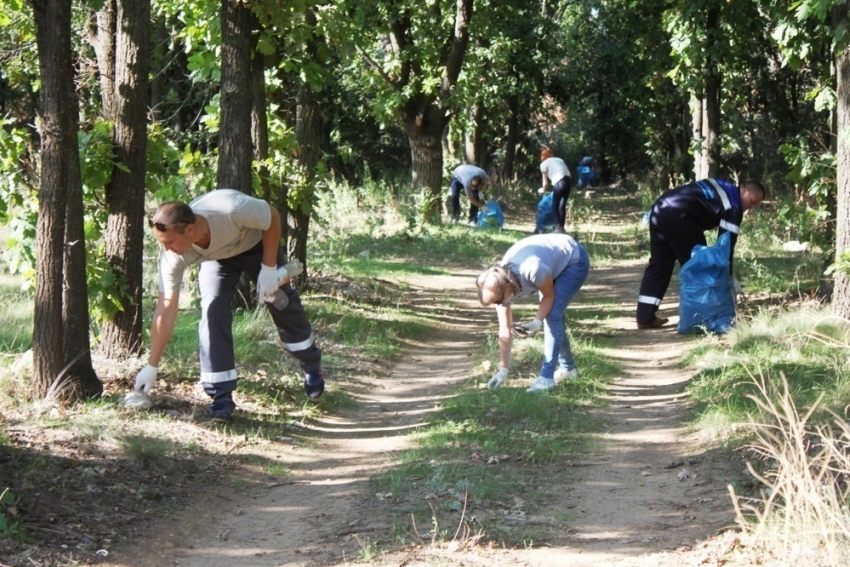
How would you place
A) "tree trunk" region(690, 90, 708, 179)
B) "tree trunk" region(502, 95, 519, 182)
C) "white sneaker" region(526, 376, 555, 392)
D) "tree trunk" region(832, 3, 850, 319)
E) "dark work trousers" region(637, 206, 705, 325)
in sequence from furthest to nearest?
1. "tree trunk" region(502, 95, 519, 182)
2. "tree trunk" region(690, 90, 708, 179)
3. "dark work trousers" region(637, 206, 705, 325)
4. "tree trunk" region(832, 3, 850, 319)
5. "white sneaker" region(526, 376, 555, 392)

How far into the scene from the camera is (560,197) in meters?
17.5

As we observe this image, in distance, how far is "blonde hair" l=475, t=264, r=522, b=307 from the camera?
6.99 meters

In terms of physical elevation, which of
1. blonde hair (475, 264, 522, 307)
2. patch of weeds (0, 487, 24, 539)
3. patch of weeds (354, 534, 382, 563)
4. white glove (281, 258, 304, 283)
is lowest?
patch of weeds (354, 534, 382, 563)

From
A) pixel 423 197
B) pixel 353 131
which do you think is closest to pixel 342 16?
pixel 423 197

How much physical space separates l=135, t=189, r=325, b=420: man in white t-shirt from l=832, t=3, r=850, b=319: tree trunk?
15.6ft

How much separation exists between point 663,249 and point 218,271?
5.47m

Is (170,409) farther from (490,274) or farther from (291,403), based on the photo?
(490,274)

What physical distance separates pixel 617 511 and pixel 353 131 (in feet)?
95.0

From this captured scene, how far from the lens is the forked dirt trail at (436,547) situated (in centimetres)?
484

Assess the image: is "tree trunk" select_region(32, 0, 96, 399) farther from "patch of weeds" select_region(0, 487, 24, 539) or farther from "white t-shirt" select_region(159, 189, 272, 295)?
"patch of weeds" select_region(0, 487, 24, 539)

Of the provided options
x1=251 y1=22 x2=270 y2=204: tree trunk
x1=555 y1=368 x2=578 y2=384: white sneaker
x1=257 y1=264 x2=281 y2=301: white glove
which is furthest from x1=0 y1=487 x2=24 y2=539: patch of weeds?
x1=251 y1=22 x2=270 y2=204: tree trunk

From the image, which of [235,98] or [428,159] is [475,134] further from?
[235,98]

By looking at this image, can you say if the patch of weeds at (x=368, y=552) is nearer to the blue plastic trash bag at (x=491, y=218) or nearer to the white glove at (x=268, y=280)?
the white glove at (x=268, y=280)

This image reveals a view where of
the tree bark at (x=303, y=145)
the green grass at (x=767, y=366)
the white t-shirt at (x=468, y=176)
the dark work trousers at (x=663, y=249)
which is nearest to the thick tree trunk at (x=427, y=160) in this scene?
the white t-shirt at (x=468, y=176)
